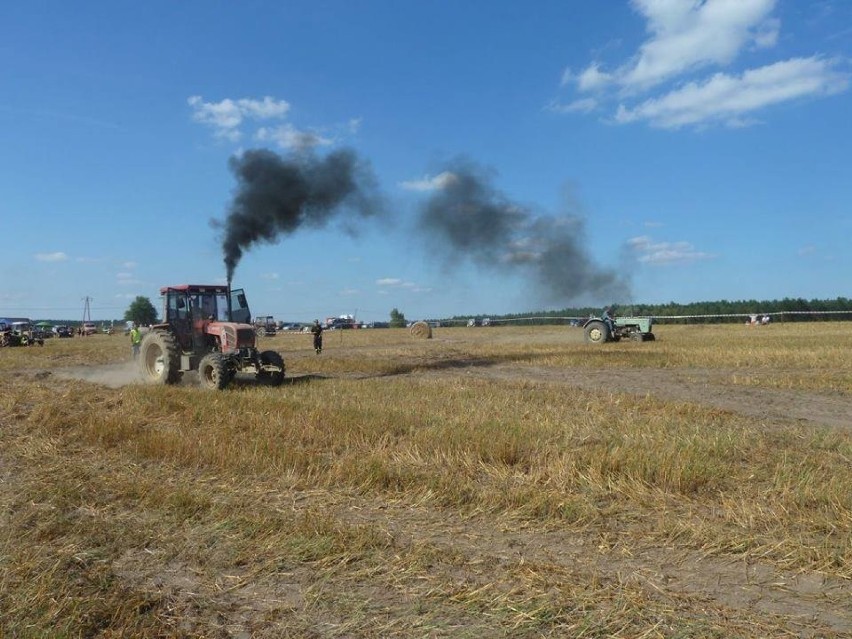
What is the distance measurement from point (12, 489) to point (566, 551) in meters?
5.32

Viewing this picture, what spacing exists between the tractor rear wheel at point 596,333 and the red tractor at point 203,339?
19620 millimetres

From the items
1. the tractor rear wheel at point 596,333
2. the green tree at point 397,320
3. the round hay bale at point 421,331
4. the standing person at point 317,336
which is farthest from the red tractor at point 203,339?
the green tree at point 397,320

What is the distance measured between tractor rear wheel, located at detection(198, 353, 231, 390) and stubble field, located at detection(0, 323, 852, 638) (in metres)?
3.14

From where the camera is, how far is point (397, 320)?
98.6m

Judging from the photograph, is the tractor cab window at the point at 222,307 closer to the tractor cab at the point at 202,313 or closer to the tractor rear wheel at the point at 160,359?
the tractor cab at the point at 202,313

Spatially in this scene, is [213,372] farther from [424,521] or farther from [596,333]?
[596,333]

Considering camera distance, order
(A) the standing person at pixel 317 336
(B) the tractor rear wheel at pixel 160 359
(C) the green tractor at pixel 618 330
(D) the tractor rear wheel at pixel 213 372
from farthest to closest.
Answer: (C) the green tractor at pixel 618 330
(A) the standing person at pixel 317 336
(B) the tractor rear wheel at pixel 160 359
(D) the tractor rear wheel at pixel 213 372

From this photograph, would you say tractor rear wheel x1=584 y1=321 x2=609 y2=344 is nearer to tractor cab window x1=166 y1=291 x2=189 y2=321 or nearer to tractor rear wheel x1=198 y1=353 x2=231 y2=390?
tractor cab window x1=166 y1=291 x2=189 y2=321

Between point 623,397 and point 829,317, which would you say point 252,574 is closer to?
point 623,397

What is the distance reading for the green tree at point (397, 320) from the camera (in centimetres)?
9325

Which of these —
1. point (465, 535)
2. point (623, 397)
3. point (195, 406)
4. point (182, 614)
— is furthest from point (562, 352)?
point (182, 614)

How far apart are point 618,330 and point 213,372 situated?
75.2ft

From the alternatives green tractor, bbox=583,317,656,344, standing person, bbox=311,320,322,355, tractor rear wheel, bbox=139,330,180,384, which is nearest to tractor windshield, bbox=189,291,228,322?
tractor rear wheel, bbox=139,330,180,384

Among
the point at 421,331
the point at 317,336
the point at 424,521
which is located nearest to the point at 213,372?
the point at 424,521
